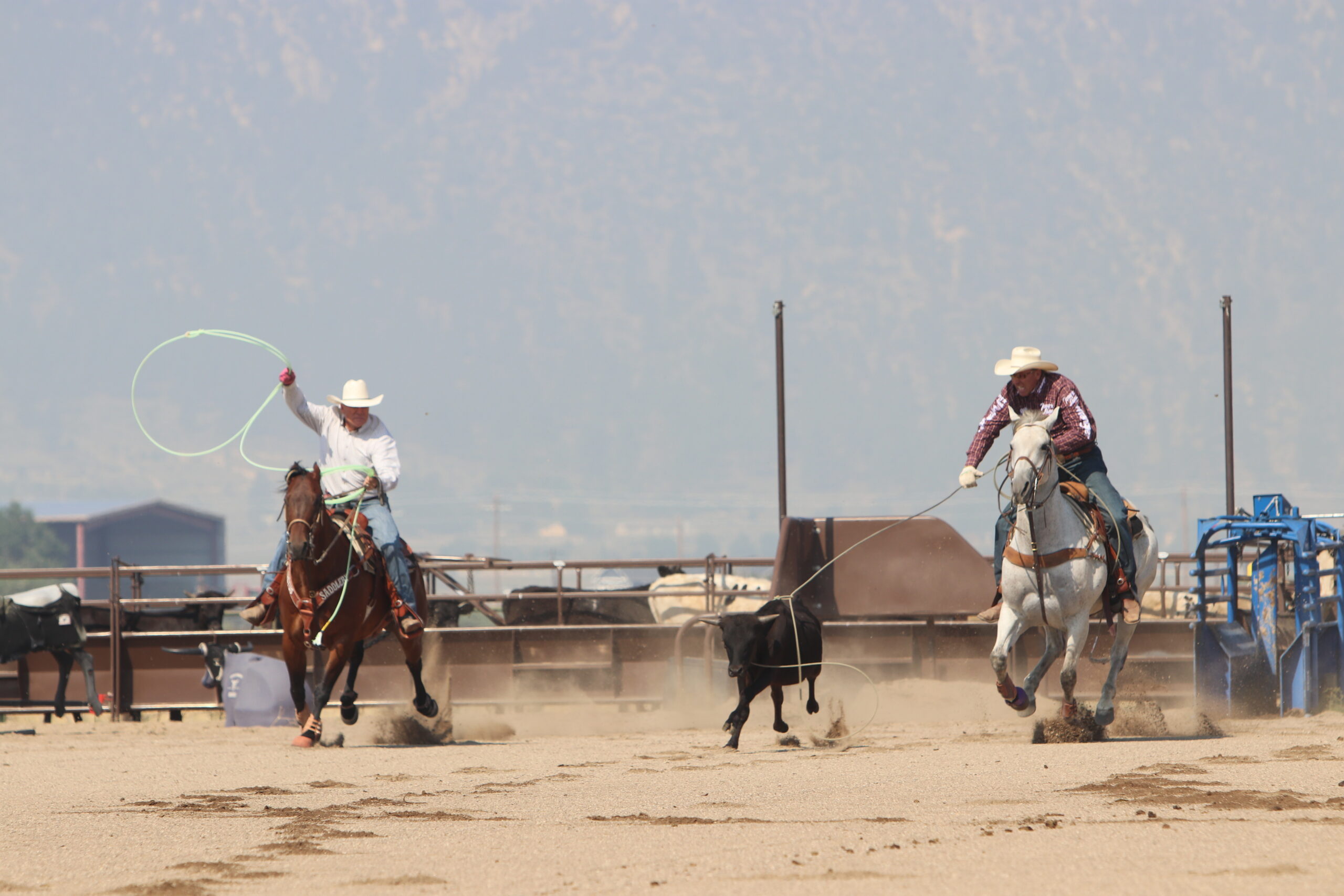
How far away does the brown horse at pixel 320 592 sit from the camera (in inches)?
431

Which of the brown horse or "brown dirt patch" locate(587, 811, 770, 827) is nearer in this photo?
"brown dirt patch" locate(587, 811, 770, 827)

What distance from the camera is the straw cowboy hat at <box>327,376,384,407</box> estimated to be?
12391 mm

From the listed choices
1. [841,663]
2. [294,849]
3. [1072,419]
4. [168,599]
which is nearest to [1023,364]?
[1072,419]

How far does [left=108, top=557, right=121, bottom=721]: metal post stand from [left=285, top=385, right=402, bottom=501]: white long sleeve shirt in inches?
187

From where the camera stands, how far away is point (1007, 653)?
10.8 metres

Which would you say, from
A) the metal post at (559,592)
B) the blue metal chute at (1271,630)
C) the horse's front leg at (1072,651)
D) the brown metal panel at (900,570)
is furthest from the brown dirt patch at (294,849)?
the metal post at (559,592)

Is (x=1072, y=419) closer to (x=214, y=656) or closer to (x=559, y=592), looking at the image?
(x=559, y=592)

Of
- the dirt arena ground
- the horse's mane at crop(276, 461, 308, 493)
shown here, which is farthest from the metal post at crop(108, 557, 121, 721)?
the horse's mane at crop(276, 461, 308, 493)

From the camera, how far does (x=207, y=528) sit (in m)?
141

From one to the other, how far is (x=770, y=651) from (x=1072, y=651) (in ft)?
6.99

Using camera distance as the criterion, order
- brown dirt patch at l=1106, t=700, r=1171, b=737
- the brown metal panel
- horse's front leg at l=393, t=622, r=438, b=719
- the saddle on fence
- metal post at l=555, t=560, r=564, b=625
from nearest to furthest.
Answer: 1. brown dirt patch at l=1106, t=700, r=1171, b=737
2. horse's front leg at l=393, t=622, r=438, b=719
3. the brown metal panel
4. the saddle on fence
5. metal post at l=555, t=560, r=564, b=625

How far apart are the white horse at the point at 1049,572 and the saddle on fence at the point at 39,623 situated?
32.2 ft

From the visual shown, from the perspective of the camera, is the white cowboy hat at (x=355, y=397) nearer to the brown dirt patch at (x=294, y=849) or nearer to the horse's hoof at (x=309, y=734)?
the horse's hoof at (x=309, y=734)

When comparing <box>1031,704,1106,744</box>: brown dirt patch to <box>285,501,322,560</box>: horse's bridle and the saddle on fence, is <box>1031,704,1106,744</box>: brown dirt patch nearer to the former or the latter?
<box>285,501,322,560</box>: horse's bridle
